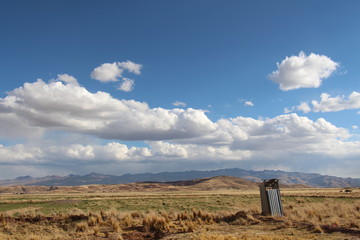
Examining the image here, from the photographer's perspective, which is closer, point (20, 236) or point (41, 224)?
point (20, 236)

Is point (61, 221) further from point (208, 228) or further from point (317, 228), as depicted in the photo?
point (317, 228)

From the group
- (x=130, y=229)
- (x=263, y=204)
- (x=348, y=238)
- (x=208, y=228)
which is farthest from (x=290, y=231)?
(x=130, y=229)

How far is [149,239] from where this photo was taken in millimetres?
15977

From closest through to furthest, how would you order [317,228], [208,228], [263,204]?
[317,228] → [208,228] → [263,204]

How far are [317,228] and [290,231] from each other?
1381mm

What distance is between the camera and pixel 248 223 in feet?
62.7

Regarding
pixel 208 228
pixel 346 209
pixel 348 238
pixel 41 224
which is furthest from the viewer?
pixel 346 209

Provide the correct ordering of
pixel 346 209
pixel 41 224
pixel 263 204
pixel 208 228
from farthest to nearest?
pixel 346 209
pixel 263 204
pixel 41 224
pixel 208 228

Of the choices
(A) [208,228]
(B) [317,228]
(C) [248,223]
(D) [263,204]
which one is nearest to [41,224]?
(A) [208,228]

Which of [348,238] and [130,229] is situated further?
[130,229]

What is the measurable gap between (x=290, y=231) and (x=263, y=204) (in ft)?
22.5

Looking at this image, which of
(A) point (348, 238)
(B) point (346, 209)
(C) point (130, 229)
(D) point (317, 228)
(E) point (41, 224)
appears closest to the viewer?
(A) point (348, 238)

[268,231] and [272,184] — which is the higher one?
[272,184]

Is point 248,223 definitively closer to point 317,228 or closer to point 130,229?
point 317,228
